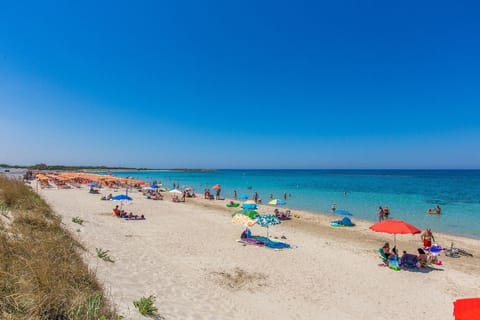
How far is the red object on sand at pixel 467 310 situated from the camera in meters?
3.89

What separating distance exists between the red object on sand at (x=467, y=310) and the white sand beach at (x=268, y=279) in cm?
353

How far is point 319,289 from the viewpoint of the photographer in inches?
345

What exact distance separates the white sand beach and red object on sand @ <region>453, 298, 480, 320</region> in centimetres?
353

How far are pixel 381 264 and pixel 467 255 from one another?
5455 millimetres

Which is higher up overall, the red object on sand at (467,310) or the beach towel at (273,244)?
the red object on sand at (467,310)

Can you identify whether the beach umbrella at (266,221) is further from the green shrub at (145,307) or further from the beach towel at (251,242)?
the green shrub at (145,307)

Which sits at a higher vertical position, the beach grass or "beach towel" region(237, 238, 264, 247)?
the beach grass

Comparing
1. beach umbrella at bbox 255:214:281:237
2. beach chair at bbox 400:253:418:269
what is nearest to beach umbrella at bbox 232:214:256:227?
beach umbrella at bbox 255:214:281:237

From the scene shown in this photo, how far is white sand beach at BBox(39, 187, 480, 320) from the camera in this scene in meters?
6.71

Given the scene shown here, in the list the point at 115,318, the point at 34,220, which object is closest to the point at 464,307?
the point at 115,318

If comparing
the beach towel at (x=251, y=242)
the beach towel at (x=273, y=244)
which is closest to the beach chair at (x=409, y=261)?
the beach towel at (x=273, y=244)

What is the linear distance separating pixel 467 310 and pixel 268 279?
5970 millimetres

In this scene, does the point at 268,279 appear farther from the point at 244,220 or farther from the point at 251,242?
the point at 244,220

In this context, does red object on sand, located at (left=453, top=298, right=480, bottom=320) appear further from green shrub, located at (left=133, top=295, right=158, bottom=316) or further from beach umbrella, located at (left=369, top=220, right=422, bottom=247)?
beach umbrella, located at (left=369, top=220, right=422, bottom=247)
